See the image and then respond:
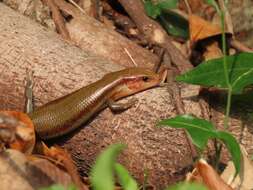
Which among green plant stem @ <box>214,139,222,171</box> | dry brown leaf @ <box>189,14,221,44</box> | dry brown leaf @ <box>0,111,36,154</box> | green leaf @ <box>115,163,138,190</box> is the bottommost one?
dry brown leaf @ <box>0,111,36,154</box>

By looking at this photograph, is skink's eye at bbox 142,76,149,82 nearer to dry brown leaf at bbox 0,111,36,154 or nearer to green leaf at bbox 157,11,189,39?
dry brown leaf at bbox 0,111,36,154

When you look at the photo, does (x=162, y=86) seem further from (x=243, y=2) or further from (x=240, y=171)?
(x=243, y=2)

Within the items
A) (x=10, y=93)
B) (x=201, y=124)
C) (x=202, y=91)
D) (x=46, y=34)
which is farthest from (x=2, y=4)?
(x=201, y=124)

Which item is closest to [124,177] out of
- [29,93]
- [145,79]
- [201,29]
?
[29,93]

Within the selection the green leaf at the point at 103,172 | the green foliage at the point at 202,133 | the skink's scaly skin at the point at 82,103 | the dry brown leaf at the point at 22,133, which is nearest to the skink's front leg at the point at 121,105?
the skink's scaly skin at the point at 82,103

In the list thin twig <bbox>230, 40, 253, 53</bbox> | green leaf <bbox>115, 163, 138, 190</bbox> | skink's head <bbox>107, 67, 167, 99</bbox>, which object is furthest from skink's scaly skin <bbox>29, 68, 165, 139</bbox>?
green leaf <bbox>115, 163, 138, 190</bbox>

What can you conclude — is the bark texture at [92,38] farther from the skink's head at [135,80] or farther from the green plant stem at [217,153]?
the green plant stem at [217,153]
